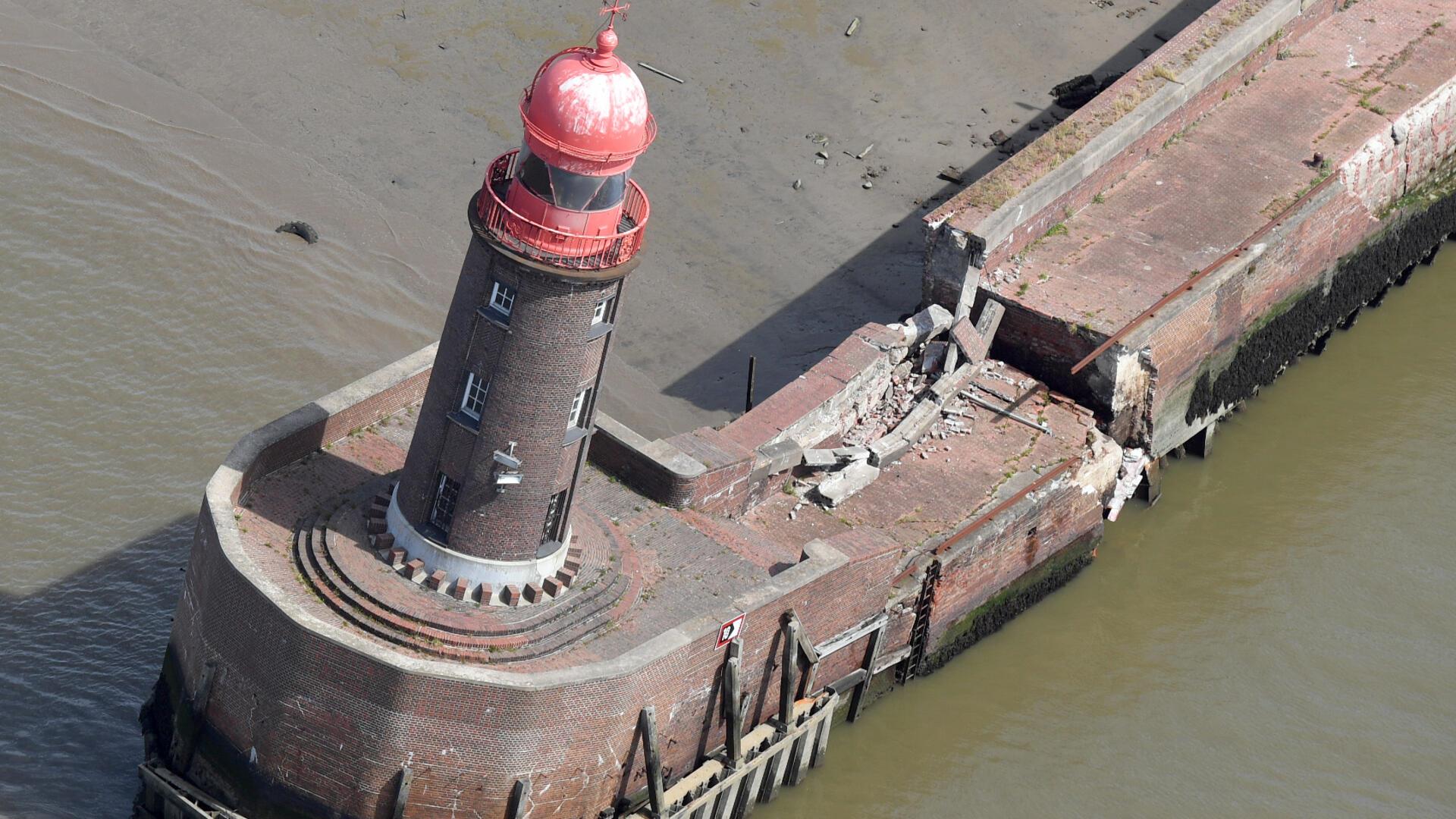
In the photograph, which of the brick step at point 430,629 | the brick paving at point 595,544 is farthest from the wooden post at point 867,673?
the brick step at point 430,629

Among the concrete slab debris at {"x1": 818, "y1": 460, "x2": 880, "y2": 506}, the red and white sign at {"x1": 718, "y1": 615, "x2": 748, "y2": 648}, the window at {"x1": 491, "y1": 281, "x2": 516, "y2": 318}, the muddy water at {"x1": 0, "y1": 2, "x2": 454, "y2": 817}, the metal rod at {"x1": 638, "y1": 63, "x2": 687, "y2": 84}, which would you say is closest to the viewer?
the window at {"x1": 491, "y1": 281, "x2": 516, "y2": 318}

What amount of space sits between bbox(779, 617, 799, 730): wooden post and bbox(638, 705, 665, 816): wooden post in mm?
1944

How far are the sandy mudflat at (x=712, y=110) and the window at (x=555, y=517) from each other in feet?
21.3

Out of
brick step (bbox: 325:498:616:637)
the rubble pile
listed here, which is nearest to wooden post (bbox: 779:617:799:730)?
brick step (bbox: 325:498:616:637)

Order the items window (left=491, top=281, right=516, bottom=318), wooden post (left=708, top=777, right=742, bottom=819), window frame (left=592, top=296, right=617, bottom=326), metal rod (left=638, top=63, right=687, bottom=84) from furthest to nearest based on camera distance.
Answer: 1. metal rod (left=638, top=63, right=687, bottom=84)
2. wooden post (left=708, top=777, right=742, bottom=819)
3. window frame (left=592, top=296, right=617, bottom=326)
4. window (left=491, top=281, right=516, bottom=318)

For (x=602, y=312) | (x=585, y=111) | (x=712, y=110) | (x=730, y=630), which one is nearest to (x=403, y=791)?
(x=730, y=630)

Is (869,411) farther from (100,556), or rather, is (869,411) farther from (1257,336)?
(100,556)

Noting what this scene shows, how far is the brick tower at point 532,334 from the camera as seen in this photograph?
67.4 ft

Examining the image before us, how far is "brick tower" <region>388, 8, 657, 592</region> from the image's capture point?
20547mm

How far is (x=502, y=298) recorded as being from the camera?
21.6m

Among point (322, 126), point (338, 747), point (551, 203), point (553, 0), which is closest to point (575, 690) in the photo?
point (338, 747)

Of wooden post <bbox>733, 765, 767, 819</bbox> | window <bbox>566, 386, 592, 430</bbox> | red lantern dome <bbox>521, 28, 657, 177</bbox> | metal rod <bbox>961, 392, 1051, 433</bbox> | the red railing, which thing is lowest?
wooden post <bbox>733, 765, 767, 819</bbox>

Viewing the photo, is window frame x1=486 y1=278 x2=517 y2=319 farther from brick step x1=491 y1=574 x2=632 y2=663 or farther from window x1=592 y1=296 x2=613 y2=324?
brick step x1=491 y1=574 x2=632 y2=663

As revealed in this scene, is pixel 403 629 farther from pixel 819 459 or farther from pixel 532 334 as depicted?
pixel 819 459
